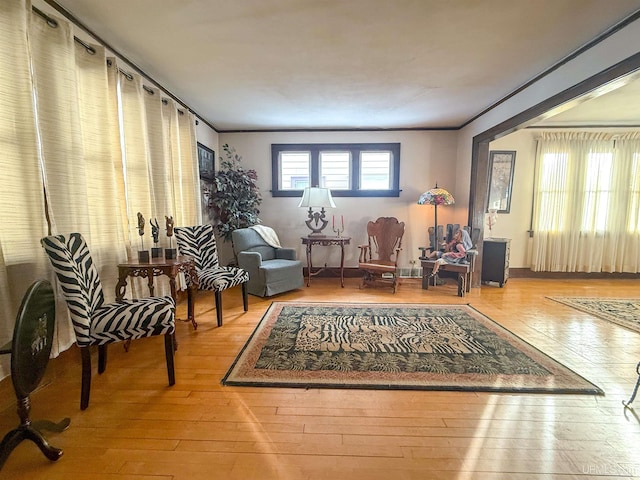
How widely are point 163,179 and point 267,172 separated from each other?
2.10 meters

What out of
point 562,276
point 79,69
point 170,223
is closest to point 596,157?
point 562,276

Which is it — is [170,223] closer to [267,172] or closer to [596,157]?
[267,172]

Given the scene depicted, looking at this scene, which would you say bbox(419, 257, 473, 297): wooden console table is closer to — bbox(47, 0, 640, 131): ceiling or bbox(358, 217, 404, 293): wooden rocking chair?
bbox(358, 217, 404, 293): wooden rocking chair

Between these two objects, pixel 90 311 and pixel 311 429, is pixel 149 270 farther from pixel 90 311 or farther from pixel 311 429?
pixel 311 429

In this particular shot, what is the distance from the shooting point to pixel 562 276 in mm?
4734

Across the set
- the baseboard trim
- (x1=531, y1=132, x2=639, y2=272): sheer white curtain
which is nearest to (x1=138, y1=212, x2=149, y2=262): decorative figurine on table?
the baseboard trim

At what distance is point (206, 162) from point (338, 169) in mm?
2081

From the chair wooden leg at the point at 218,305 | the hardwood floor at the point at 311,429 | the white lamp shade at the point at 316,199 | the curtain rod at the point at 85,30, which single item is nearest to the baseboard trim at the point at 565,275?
the hardwood floor at the point at 311,429

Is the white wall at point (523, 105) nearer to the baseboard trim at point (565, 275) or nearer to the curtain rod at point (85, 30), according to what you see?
the baseboard trim at point (565, 275)

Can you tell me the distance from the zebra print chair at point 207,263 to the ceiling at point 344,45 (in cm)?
157

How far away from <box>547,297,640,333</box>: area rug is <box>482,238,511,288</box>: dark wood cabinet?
0.70 m

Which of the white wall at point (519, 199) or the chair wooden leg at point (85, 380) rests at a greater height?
the white wall at point (519, 199)

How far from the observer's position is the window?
480cm

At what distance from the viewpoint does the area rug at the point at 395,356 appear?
190 cm
